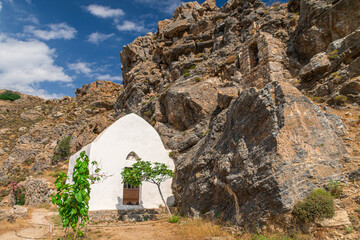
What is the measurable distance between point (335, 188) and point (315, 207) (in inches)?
43.5

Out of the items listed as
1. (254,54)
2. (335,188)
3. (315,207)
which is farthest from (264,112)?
(254,54)

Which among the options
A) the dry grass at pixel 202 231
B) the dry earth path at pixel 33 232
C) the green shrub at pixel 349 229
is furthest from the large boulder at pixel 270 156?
the dry earth path at pixel 33 232

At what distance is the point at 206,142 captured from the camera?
44.1 ft

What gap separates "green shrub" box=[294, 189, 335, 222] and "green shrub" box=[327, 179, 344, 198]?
0.26 m

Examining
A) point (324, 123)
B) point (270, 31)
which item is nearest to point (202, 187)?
point (324, 123)

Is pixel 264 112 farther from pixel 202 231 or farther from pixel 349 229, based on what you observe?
pixel 202 231

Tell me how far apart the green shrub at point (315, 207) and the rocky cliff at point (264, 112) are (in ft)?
0.87

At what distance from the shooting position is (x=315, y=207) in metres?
6.25

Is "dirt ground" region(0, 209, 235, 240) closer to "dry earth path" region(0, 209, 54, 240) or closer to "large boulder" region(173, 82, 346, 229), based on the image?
"dry earth path" region(0, 209, 54, 240)

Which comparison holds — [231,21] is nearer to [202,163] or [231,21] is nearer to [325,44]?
[325,44]

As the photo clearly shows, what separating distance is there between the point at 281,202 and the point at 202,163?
601 centimetres

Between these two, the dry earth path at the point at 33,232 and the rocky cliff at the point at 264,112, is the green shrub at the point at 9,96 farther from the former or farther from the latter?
the dry earth path at the point at 33,232

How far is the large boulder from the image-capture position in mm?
7152

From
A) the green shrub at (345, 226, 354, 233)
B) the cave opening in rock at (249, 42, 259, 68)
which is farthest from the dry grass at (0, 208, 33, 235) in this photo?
the cave opening in rock at (249, 42, 259, 68)
